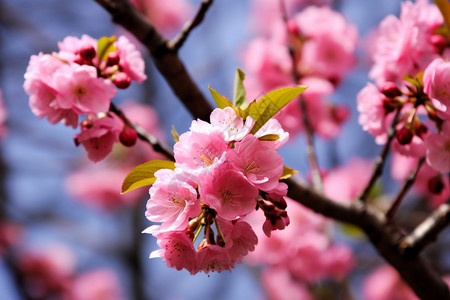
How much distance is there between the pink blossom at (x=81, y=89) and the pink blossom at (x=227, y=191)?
1.53ft

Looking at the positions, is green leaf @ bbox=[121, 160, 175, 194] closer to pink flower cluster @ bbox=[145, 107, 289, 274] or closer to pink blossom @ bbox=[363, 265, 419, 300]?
pink flower cluster @ bbox=[145, 107, 289, 274]

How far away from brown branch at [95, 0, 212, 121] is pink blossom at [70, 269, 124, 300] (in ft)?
10.4

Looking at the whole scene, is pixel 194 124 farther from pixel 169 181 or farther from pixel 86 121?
pixel 86 121

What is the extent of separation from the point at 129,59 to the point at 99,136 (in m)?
0.23

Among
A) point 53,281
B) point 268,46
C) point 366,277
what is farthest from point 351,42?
point 53,281

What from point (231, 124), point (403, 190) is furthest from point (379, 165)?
point (231, 124)

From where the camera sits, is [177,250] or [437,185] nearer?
[177,250]

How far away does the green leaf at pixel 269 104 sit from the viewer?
876 mm

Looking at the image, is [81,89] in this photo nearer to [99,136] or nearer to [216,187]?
[99,136]

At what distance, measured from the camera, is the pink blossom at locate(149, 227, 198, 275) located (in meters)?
0.86

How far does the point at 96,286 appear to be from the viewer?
432cm

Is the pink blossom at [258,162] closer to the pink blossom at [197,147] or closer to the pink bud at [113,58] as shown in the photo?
the pink blossom at [197,147]

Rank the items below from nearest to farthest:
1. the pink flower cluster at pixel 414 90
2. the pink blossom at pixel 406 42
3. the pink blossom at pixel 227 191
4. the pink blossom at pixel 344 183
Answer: the pink blossom at pixel 227 191 → the pink flower cluster at pixel 414 90 → the pink blossom at pixel 406 42 → the pink blossom at pixel 344 183

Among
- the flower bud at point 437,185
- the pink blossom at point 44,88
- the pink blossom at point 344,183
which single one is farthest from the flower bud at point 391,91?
the pink blossom at point 344,183
